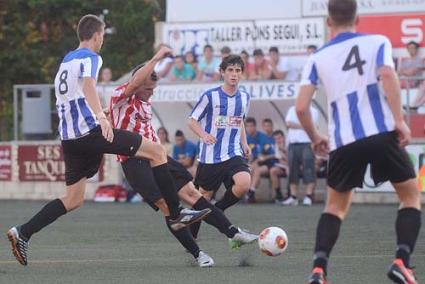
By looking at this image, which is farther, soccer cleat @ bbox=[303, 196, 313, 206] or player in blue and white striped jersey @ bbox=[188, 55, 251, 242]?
soccer cleat @ bbox=[303, 196, 313, 206]

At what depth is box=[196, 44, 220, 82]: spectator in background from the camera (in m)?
23.0

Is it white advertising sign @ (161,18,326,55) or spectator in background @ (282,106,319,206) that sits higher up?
white advertising sign @ (161,18,326,55)

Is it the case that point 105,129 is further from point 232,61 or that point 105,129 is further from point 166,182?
point 232,61

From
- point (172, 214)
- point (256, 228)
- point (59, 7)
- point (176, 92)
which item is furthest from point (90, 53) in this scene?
point (59, 7)

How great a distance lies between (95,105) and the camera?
10312 millimetres

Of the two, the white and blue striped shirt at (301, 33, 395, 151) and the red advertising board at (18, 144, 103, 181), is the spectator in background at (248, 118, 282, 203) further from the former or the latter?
the white and blue striped shirt at (301, 33, 395, 151)

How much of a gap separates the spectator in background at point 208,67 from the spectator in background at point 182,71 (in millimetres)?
158

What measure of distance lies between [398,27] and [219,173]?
1086 cm

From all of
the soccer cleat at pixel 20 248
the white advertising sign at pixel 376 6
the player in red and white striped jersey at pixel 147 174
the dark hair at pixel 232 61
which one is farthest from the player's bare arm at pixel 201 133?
the white advertising sign at pixel 376 6

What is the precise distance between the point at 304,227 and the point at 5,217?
16.5ft

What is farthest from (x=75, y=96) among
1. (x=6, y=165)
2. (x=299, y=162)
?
(x=6, y=165)

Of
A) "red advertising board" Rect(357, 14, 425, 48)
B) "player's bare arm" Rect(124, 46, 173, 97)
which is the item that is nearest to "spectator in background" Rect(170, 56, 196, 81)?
"red advertising board" Rect(357, 14, 425, 48)

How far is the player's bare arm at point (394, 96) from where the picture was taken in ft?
25.8

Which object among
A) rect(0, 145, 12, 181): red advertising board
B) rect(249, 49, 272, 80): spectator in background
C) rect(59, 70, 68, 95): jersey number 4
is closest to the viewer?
rect(59, 70, 68, 95): jersey number 4
